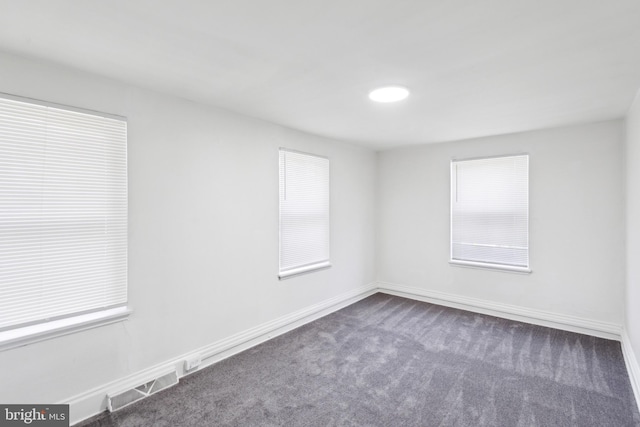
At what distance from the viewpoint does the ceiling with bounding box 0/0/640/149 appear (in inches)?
56.7

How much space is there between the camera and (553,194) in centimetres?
363

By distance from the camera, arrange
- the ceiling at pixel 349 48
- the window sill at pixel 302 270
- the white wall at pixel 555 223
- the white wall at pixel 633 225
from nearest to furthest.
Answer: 1. the ceiling at pixel 349 48
2. the white wall at pixel 633 225
3. the white wall at pixel 555 223
4. the window sill at pixel 302 270

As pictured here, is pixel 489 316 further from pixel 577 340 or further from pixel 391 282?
pixel 391 282

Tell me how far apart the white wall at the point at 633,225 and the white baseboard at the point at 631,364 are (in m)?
0.05

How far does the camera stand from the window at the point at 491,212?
12.6 feet

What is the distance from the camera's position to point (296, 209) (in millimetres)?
3738

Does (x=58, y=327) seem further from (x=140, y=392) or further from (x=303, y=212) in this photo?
(x=303, y=212)

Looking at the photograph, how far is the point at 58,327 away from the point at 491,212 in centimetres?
449

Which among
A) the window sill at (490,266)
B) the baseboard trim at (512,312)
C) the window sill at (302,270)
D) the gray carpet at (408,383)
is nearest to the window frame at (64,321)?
the gray carpet at (408,383)

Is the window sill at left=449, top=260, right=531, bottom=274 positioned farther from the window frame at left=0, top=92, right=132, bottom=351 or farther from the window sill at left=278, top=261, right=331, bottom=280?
the window frame at left=0, top=92, right=132, bottom=351

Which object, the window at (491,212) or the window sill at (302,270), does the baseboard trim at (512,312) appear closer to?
the window at (491,212)

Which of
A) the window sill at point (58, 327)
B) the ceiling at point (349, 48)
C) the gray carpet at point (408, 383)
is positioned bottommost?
the gray carpet at point (408, 383)

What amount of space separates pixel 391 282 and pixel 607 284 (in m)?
2.58

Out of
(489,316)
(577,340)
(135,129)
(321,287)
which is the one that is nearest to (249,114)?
(135,129)
